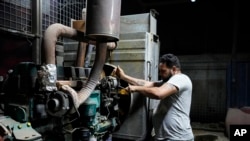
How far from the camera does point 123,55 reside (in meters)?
2.33

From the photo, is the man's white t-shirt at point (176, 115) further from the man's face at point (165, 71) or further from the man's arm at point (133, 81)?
the man's arm at point (133, 81)

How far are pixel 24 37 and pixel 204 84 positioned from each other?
3.86m

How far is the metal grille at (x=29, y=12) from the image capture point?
2.27 m

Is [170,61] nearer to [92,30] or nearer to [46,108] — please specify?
[92,30]

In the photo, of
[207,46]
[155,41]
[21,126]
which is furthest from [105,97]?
[207,46]

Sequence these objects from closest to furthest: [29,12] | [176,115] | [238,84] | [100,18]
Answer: [100,18] → [176,115] → [29,12] → [238,84]

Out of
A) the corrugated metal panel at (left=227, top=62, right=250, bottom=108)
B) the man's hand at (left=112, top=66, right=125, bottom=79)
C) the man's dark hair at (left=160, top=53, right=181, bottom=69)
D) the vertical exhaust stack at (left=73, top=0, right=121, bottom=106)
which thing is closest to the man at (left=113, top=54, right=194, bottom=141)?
the man's dark hair at (left=160, top=53, right=181, bottom=69)

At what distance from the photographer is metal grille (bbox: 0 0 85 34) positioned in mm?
2271

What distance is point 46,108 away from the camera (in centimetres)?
138

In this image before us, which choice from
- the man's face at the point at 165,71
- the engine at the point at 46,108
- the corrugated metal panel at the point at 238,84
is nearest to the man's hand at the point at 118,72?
the engine at the point at 46,108

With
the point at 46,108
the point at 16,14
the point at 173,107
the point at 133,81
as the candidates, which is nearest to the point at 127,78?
the point at 133,81

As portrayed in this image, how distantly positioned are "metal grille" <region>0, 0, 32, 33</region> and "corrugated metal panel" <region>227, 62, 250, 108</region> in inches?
151

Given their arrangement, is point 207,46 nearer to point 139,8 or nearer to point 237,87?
point 237,87

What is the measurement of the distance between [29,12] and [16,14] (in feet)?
0.58
